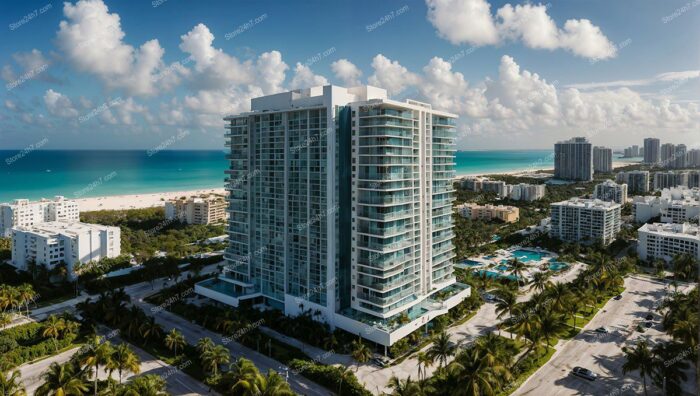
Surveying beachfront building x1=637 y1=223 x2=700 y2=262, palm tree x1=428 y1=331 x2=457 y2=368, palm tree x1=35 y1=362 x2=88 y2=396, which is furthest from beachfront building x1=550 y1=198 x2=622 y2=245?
palm tree x1=35 y1=362 x2=88 y2=396

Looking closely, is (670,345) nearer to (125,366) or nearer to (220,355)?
(220,355)

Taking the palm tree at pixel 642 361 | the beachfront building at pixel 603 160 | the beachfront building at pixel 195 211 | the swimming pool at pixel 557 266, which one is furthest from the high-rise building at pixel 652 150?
the palm tree at pixel 642 361

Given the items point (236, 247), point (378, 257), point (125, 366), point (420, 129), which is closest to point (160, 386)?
point (125, 366)

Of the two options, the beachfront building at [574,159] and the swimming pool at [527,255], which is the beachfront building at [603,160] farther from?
the swimming pool at [527,255]

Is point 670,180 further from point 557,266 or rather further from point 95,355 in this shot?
point 95,355

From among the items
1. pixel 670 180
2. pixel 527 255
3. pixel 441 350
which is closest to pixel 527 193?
pixel 670 180

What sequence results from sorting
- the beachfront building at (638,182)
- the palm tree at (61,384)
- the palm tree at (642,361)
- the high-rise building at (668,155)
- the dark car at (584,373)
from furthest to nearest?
the high-rise building at (668,155), the beachfront building at (638,182), the dark car at (584,373), the palm tree at (642,361), the palm tree at (61,384)

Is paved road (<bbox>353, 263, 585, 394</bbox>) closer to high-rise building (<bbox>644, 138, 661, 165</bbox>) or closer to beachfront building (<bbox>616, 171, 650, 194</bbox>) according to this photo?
beachfront building (<bbox>616, 171, 650, 194</bbox>)
